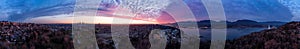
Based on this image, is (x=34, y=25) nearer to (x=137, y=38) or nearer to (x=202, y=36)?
(x=137, y=38)

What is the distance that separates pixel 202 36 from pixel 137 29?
11.6 ft

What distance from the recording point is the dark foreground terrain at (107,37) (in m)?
23.7

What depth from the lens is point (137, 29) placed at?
29.6 m

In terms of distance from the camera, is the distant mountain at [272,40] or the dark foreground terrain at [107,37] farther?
the distant mountain at [272,40]

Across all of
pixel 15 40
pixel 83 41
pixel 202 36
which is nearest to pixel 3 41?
pixel 15 40

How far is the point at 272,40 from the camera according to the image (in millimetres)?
27047

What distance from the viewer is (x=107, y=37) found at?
88.1 ft

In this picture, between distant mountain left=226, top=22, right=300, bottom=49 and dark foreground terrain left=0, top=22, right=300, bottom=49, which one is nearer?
dark foreground terrain left=0, top=22, right=300, bottom=49

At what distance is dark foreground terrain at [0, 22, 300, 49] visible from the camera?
23.7 metres

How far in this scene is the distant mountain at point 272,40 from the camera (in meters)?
26.2

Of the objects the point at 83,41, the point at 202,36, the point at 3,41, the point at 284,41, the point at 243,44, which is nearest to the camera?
the point at 3,41

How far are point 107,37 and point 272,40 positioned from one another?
25.4ft

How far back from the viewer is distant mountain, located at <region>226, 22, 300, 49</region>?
26.2 meters

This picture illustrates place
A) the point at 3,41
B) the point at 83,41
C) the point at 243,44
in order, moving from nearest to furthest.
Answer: the point at 3,41 < the point at 83,41 < the point at 243,44
